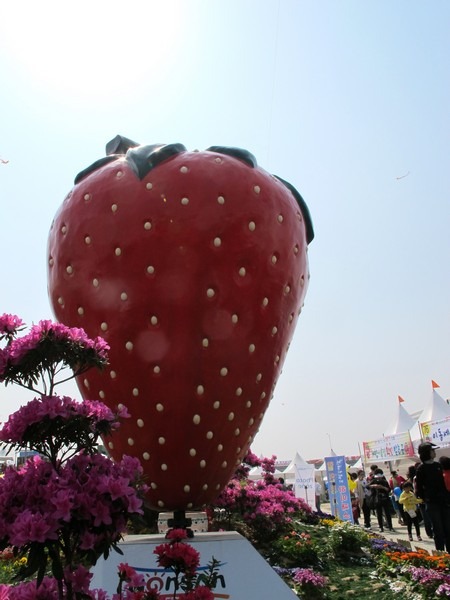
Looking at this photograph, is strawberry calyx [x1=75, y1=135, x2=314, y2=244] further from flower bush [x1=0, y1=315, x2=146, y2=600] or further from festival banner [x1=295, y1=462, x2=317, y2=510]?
festival banner [x1=295, y1=462, x2=317, y2=510]

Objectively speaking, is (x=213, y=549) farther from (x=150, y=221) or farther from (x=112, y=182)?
(x=112, y=182)

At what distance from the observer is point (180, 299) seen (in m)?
3.32

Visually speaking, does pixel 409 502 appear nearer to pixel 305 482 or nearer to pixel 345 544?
pixel 345 544

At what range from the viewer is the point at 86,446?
183 cm

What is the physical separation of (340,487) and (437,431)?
327 cm

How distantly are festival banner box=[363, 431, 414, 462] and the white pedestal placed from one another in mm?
12340

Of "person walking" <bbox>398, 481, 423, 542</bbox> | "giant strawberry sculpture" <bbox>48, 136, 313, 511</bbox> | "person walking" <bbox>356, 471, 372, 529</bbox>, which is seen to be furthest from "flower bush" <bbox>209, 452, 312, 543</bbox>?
"person walking" <bbox>356, 471, 372, 529</bbox>

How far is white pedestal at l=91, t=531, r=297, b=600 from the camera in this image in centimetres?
318

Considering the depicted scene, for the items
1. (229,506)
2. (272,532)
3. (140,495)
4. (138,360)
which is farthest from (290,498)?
(140,495)

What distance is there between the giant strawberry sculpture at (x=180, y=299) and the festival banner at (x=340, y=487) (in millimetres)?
7483

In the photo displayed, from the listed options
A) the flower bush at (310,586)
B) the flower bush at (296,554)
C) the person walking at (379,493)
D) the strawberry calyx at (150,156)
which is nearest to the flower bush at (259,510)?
the flower bush at (296,554)

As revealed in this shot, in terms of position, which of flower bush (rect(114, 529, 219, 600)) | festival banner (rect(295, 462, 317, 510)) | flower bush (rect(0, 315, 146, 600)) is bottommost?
flower bush (rect(114, 529, 219, 600))

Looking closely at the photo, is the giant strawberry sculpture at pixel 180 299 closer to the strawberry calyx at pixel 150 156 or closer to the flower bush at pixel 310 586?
the strawberry calyx at pixel 150 156

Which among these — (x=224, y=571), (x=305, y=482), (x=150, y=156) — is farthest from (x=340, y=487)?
(x=150, y=156)
